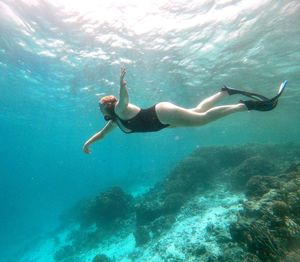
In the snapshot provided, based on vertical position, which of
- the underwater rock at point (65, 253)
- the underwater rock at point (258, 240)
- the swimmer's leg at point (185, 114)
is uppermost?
the swimmer's leg at point (185, 114)

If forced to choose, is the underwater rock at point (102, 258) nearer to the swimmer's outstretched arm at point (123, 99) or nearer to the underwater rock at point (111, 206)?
the underwater rock at point (111, 206)

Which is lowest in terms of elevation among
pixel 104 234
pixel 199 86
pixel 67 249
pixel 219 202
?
pixel 67 249

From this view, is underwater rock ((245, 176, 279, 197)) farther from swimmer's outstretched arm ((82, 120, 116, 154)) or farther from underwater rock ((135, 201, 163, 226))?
swimmer's outstretched arm ((82, 120, 116, 154))

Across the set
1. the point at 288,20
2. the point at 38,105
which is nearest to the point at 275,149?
the point at 288,20

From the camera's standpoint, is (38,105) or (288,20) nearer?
(288,20)

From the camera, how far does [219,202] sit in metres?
13.6

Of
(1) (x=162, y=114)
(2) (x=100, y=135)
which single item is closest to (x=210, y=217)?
(2) (x=100, y=135)

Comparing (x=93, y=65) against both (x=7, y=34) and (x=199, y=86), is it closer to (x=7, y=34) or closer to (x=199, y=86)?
(x=7, y=34)

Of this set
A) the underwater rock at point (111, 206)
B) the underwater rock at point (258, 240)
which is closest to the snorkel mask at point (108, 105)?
the underwater rock at point (258, 240)

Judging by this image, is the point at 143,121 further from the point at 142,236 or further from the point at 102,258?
the point at 102,258

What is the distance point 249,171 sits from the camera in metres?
14.9

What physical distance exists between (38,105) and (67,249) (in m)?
19.7

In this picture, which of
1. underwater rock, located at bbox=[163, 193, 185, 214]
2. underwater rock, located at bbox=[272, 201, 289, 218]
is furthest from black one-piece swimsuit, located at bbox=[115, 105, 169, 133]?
underwater rock, located at bbox=[163, 193, 185, 214]

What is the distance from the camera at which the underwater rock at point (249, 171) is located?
1489 cm
